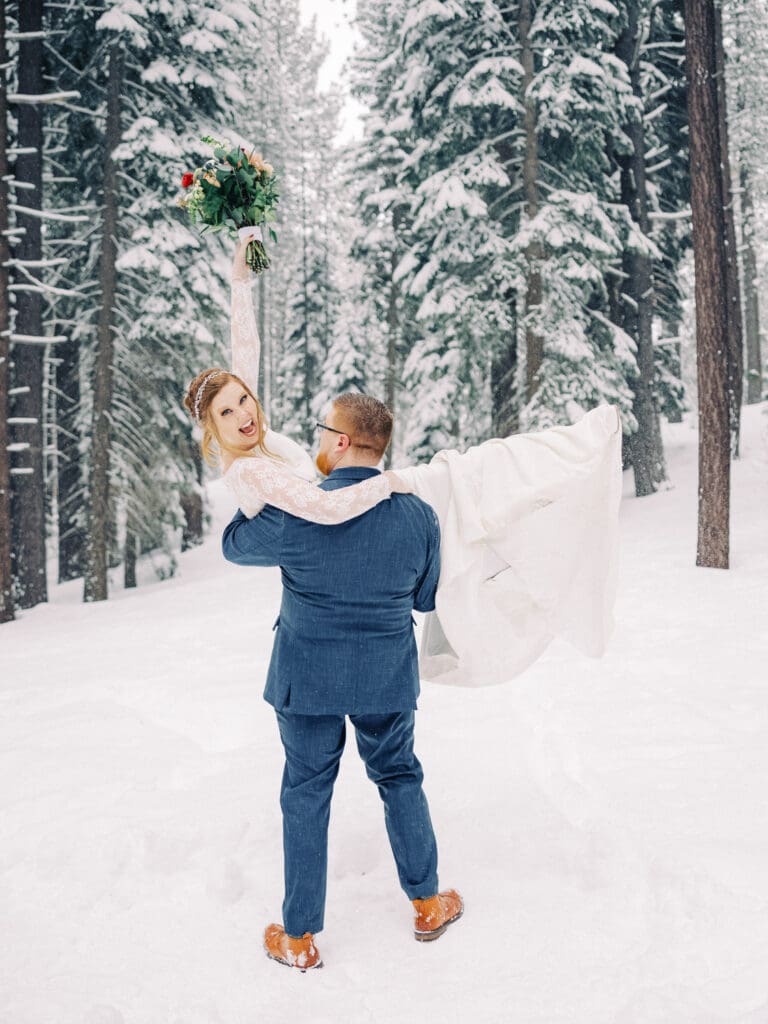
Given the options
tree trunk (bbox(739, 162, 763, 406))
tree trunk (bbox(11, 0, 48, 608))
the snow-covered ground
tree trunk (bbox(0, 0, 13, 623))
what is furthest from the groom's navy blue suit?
tree trunk (bbox(739, 162, 763, 406))

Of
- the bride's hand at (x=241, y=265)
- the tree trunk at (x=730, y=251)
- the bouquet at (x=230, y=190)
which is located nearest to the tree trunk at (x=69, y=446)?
the bouquet at (x=230, y=190)

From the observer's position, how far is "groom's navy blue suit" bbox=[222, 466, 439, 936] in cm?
271

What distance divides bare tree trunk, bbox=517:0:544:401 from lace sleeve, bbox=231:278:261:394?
10353 mm

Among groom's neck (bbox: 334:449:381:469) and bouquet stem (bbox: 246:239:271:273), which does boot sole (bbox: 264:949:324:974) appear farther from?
bouquet stem (bbox: 246:239:271:273)

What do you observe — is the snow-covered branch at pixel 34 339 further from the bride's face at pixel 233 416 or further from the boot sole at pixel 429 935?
the boot sole at pixel 429 935

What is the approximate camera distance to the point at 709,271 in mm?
8953

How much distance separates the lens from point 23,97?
1143 centimetres

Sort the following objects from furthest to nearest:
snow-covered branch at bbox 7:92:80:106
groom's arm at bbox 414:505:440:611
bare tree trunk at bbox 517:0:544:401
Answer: bare tree trunk at bbox 517:0:544:401 → snow-covered branch at bbox 7:92:80:106 → groom's arm at bbox 414:505:440:611

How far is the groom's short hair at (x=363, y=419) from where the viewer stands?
2.75 meters

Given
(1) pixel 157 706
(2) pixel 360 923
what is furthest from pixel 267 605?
(2) pixel 360 923

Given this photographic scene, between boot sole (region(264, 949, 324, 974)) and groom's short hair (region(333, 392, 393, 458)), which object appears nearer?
groom's short hair (region(333, 392, 393, 458))

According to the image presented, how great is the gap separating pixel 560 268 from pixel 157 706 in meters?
10.4

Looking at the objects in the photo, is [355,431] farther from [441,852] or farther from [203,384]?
[441,852]

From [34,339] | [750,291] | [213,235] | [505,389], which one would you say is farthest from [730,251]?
[34,339]
